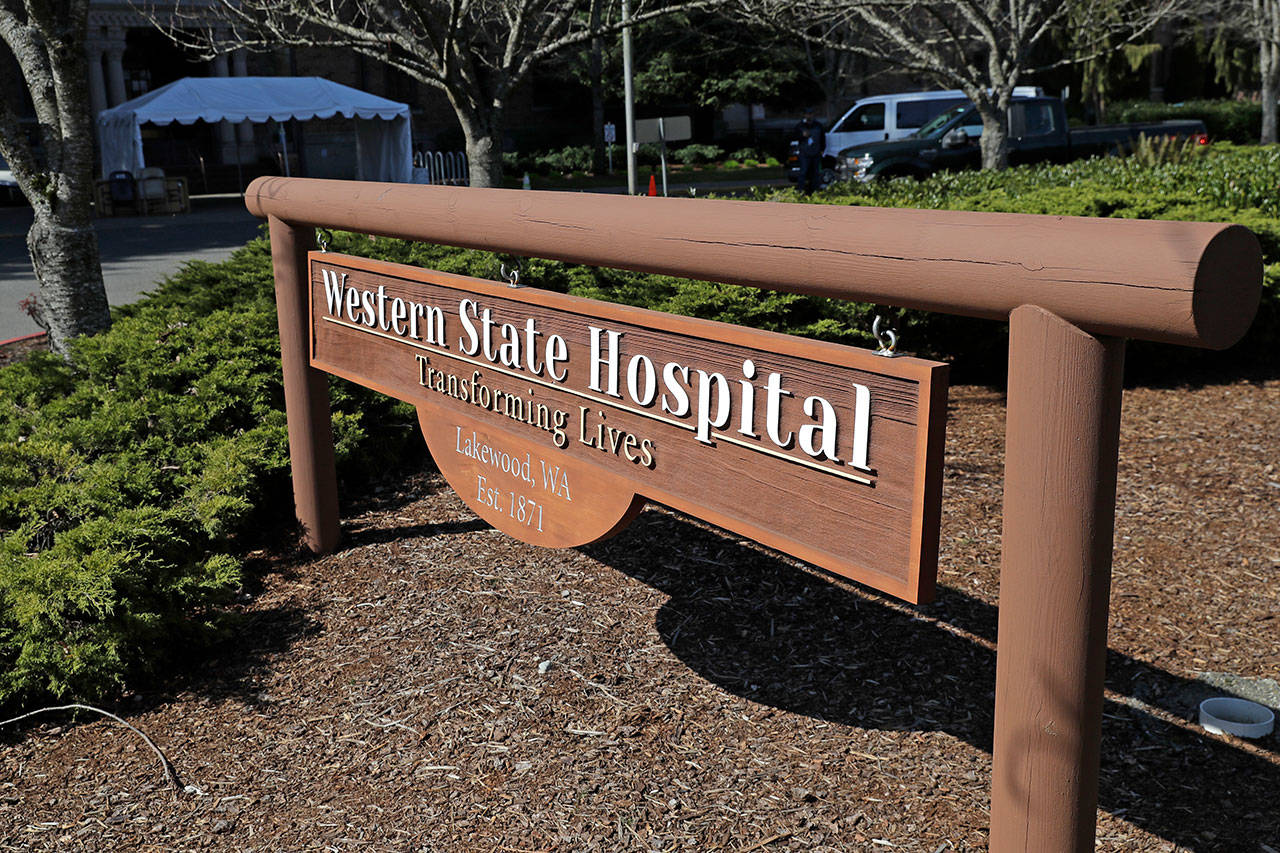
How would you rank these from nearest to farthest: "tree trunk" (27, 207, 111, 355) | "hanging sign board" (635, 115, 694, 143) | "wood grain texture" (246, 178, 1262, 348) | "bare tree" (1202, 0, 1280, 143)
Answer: "wood grain texture" (246, 178, 1262, 348)
"tree trunk" (27, 207, 111, 355)
"hanging sign board" (635, 115, 694, 143)
"bare tree" (1202, 0, 1280, 143)

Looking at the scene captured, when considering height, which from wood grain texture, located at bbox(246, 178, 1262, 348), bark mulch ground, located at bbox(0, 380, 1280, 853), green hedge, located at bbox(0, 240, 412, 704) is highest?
wood grain texture, located at bbox(246, 178, 1262, 348)

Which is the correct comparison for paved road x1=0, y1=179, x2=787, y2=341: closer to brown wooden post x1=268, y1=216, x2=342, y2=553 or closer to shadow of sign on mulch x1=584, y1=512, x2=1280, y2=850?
brown wooden post x1=268, y1=216, x2=342, y2=553

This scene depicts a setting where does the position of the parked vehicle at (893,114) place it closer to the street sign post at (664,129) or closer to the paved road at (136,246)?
the paved road at (136,246)

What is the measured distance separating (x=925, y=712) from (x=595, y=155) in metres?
29.8

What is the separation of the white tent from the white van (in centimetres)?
889

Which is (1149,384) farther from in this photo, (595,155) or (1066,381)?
(595,155)

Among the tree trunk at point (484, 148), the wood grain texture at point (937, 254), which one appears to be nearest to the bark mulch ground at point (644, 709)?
the wood grain texture at point (937, 254)

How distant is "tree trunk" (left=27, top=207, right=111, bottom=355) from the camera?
733cm

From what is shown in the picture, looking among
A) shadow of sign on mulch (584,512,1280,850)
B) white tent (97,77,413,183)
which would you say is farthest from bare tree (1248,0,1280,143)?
shadow of sign on mulch (584,512,1280,850)

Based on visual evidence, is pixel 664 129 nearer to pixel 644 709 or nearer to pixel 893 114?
pixel 893 114

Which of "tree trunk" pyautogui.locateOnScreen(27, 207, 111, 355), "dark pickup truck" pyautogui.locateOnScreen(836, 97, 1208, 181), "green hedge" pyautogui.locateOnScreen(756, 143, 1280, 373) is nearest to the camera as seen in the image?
"green hedge" pyautogui.locateOnScreen(756, 143, 1280, 373)

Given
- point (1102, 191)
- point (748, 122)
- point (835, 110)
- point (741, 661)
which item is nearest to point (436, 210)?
point (741, 661)

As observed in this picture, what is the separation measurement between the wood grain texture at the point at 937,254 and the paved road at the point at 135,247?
25.7 ft

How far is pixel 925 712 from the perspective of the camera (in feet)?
11.0
